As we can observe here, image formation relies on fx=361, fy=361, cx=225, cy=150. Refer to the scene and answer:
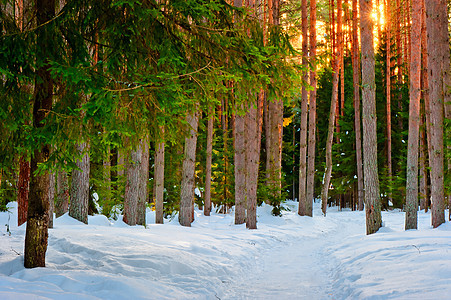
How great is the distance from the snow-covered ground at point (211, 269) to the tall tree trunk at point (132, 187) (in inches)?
88.5

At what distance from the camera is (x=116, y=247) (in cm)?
722

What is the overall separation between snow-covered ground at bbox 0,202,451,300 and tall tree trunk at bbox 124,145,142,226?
88.5 inches

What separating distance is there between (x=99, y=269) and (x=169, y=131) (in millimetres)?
2634

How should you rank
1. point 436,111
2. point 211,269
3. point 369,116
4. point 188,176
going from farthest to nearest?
point 188,176
point 436,111
point 369,116
point 211,269

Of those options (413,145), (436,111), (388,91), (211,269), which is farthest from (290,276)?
(388,91)

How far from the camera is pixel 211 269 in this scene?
6.83 meters

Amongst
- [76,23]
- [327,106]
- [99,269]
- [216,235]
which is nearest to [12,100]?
[76,23]

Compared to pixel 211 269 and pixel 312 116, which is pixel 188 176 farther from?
pixel 312 116

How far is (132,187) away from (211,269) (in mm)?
5740

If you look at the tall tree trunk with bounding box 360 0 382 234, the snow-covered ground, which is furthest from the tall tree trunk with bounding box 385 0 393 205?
the snow-covered ground

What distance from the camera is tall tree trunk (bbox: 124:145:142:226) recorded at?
11.7 m

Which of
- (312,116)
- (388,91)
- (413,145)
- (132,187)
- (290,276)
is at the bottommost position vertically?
(290,276)

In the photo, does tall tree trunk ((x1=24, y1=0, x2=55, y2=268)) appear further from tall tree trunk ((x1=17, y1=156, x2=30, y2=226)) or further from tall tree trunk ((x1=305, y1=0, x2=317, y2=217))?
tall tree trunk ((x1=305, y1=0, x2=317, y2=217))

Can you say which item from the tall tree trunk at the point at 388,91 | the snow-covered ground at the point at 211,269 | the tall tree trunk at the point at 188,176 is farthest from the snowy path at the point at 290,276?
the tall tree trunk at the point at 388,91
